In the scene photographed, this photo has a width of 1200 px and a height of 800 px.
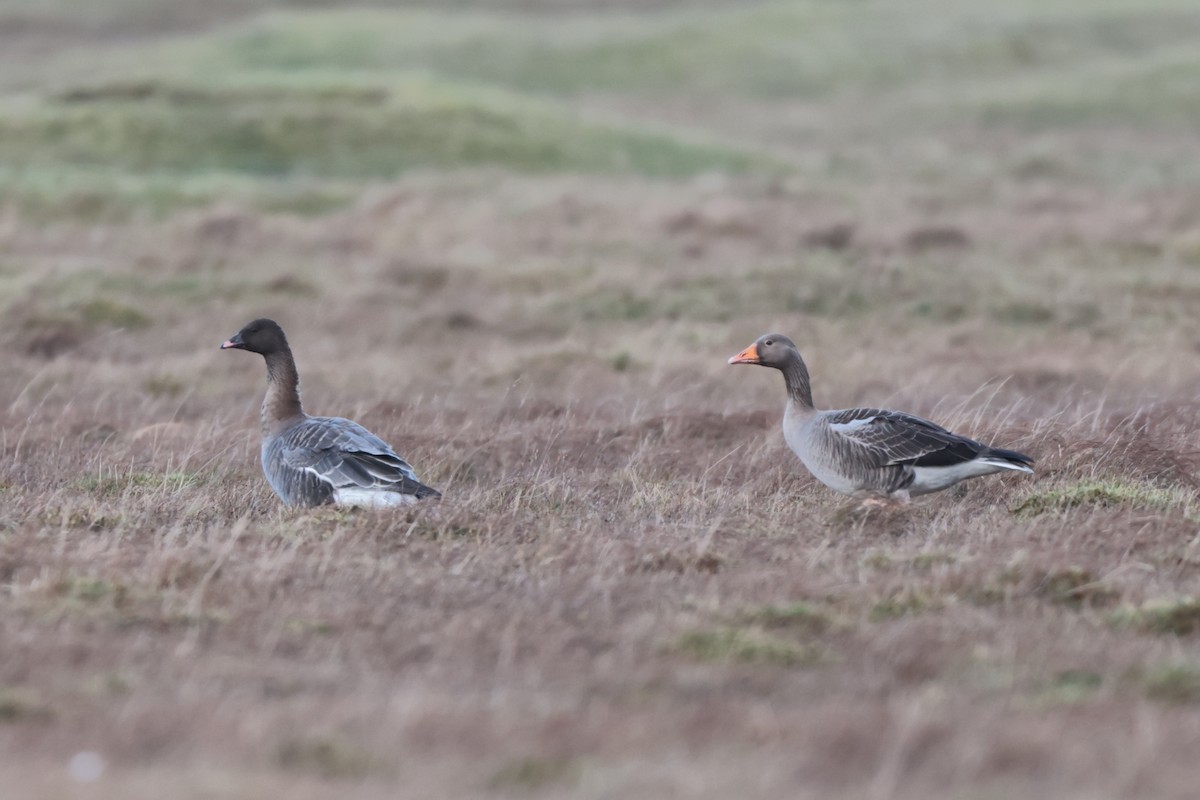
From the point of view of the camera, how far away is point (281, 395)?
10945mm

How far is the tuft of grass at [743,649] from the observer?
6785mm

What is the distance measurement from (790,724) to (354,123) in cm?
3556

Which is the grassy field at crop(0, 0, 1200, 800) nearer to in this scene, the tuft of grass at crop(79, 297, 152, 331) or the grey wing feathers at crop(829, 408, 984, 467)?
the tuft of grass at crop(79, 297, 152, 331)

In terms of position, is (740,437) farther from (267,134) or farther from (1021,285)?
(267,134)

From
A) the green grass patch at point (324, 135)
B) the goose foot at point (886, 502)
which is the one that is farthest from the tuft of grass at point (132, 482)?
the green grass patch at point (324, 135)

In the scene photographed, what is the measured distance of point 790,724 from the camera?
19.1 feet

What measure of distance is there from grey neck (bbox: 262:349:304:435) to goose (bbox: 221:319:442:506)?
0.01 metres

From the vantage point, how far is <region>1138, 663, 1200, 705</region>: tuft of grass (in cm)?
631

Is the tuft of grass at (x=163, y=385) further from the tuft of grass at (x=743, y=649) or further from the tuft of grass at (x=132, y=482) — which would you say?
the tuft of grass at (x=743, y=649)

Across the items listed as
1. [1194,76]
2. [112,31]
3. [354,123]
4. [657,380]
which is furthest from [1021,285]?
[112,31]

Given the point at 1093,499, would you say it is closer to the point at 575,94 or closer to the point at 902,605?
the point at 902,605

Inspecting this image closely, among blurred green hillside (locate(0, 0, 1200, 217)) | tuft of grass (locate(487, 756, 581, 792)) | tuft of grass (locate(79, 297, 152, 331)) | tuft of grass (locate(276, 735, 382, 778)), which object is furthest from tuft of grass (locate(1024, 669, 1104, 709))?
blurred green hillside (locate(0, 0, 1200, 217))

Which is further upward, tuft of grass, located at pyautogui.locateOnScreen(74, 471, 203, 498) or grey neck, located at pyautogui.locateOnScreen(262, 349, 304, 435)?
grey neck, located at pyautogui.locateOnScreen(262, 349, 304, 435)

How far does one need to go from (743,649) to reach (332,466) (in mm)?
3818
